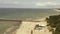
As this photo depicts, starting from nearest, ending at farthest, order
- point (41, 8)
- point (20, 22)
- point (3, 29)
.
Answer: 1. point (3, 29)
2. point (20, 22)
3. point (41, 8)

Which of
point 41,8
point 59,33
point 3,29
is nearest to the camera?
point 59,33

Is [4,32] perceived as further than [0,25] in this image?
No

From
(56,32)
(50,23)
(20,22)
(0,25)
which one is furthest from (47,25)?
(0,25)

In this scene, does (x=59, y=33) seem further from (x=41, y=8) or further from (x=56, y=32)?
(x=41, y=8)

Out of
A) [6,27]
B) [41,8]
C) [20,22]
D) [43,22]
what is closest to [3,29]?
[6,27]

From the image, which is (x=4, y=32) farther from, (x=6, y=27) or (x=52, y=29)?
(x=52, y=29)

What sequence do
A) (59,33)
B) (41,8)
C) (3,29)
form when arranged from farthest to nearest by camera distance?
(41,8), (3,29), (59,33)

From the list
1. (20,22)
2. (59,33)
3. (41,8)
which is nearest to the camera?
(59,33)

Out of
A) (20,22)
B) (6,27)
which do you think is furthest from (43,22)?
(6,27)

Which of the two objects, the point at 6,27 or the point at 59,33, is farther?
the point at 6,27
